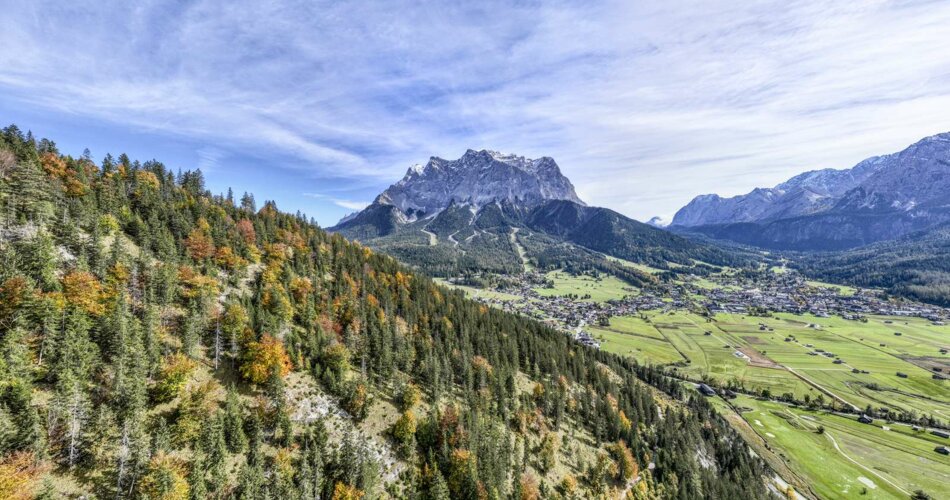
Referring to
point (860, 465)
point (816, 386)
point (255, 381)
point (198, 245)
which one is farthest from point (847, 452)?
point (198, 245)

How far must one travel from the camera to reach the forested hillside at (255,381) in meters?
49.2

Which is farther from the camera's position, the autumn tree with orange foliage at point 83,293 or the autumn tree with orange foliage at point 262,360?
the autumn tree with orange foliage at point 262,360

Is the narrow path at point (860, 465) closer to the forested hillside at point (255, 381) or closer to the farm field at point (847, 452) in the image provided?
the farm field at point (847, 452)

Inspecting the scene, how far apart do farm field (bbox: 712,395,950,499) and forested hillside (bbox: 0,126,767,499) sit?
20.0 metres

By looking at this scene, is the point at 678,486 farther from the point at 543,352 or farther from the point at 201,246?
the point at 201,246

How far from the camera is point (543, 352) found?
13125cm

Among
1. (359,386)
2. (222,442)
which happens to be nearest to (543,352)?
(359,386)

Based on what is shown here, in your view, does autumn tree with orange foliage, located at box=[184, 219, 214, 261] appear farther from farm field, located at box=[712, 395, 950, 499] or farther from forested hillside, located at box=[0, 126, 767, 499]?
farm field, located at box=[712, 395, 950, 499]

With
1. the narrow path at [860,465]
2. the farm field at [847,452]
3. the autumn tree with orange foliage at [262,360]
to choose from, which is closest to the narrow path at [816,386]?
the farm field at [847,452]

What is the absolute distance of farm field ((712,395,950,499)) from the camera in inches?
4163

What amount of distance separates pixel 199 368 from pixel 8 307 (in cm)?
2675

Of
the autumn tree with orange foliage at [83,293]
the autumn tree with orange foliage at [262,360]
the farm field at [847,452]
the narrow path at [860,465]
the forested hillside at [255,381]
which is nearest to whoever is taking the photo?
the forested hillside at [255,381]

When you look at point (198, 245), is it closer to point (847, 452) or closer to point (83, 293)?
point (83, 293)

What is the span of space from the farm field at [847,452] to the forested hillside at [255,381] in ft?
65.5
